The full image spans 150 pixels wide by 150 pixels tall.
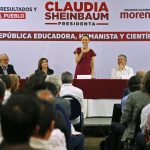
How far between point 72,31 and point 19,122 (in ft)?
26.6

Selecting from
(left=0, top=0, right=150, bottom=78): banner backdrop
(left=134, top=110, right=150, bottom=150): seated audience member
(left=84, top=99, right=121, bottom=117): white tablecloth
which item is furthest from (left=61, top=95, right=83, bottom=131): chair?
(left=0, top=0, right=150, bottom=78): banner backdrop

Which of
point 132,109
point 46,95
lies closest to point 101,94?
point 132,109

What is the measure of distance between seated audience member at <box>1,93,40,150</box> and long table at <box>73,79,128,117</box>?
5.10m

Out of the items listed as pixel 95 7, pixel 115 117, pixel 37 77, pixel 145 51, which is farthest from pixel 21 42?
pixel 37 77

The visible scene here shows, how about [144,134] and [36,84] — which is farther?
[36,84]

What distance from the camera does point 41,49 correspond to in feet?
32.0

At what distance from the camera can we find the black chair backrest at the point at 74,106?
481 cm

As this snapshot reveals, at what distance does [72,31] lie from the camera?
9.70 meters

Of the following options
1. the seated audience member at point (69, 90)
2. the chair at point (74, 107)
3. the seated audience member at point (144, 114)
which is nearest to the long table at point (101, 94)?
the seated audience member at point (69, 90)

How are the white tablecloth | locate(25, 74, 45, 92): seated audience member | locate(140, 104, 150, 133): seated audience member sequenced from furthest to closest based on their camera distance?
1. the white tablecloth
2. locate(25, 74, 45, 92): seated audience member
3. locate(140, 104, 150, 133): seated audience member

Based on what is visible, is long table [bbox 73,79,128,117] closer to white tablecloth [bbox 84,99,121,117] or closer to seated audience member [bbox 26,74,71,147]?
white tablecloth [bbox 84,99,121,117]

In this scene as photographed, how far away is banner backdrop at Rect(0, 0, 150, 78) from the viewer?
9.66 metres

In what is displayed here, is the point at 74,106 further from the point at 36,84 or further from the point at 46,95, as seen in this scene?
the point at 46,95

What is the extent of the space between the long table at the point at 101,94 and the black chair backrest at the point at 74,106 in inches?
74.0
